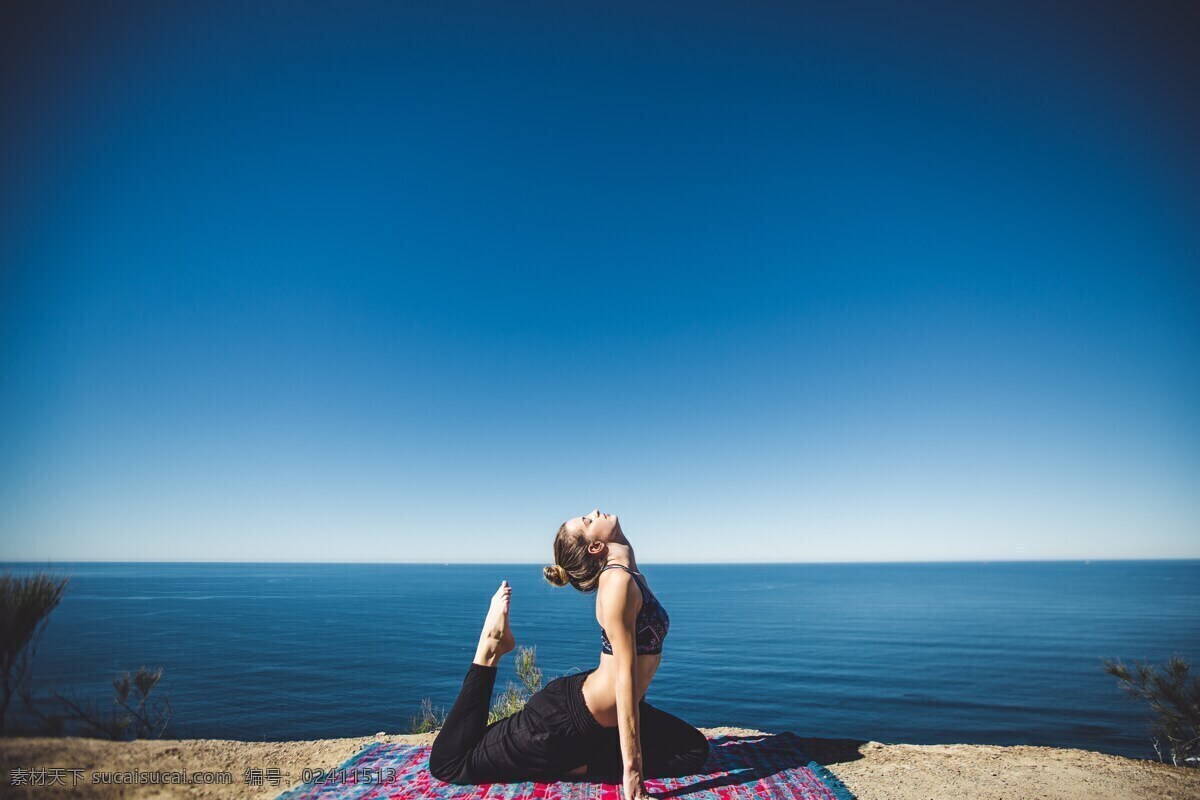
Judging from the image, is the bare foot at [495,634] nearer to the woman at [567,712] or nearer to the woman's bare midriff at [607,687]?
the woman at [567,712]

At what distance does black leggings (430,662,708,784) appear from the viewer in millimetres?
3951

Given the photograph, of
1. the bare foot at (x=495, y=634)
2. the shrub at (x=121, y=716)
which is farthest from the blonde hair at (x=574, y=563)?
the shrub at (x=121, y=716)

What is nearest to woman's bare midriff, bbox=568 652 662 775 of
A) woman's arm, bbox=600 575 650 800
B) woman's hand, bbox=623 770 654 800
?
woman's arm, bbox=600 575 650 800

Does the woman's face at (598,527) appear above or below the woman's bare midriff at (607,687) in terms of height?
above

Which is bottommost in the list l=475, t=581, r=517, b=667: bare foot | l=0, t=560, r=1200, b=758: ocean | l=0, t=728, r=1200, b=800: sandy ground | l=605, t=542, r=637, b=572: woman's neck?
l=0, t=560, r=1200, b=758: ocean

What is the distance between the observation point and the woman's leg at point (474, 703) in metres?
3.88

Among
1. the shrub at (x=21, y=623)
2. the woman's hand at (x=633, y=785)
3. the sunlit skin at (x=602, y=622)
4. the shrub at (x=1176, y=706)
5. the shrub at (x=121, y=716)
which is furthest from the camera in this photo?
the shrub at (x=1176, y=706)

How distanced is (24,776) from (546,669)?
2748 cm

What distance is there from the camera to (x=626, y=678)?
354 cm

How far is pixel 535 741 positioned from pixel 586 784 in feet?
1.97

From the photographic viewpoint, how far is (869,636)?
43.7 metres

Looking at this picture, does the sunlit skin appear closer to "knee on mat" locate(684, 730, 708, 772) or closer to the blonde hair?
the blonde hair

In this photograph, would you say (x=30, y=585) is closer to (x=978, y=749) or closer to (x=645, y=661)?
(x=645, y=661)

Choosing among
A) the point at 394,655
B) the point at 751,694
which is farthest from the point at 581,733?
the point at 394,655
